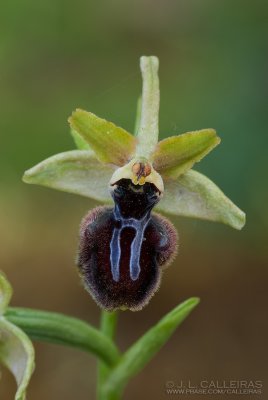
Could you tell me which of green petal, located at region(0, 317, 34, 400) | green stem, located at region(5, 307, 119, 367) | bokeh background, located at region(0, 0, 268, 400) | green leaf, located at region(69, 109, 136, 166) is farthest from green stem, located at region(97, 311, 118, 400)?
bokeh background, located at region(0, 0, 268, 400)

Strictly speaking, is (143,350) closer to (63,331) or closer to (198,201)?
(63,331)

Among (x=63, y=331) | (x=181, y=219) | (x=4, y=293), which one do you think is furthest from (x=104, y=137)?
(x=181, y=219)

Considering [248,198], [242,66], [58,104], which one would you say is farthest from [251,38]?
[58,104]

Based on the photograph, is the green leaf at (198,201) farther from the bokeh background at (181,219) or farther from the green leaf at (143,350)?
the bokeh background at (181,219)

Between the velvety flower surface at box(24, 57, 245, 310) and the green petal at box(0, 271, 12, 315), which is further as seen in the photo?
the green petal at box(0, 271, 12, 315)

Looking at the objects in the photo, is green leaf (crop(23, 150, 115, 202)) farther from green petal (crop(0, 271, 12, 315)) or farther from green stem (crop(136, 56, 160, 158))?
green petal (crop(0, 271, 12, 315))

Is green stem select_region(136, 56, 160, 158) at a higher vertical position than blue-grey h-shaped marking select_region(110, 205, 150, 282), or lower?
higher

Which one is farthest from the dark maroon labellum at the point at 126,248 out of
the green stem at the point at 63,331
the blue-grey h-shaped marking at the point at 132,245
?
the green stem at the point at 63,331
